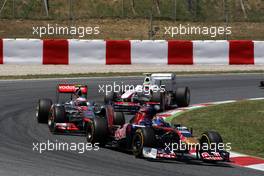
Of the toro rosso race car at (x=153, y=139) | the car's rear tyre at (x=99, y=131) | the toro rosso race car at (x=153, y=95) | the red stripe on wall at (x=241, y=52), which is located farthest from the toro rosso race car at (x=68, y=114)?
the red stripe on wall at (x=241, y=52)

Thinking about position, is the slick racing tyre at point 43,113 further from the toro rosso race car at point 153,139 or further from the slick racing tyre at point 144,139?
the slick racing tyre at point 144,139

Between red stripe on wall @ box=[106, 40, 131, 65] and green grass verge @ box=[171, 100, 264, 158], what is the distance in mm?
8069

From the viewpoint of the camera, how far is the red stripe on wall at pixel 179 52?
86.0ft

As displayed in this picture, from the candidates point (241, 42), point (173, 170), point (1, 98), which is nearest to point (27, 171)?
point (173, 170)

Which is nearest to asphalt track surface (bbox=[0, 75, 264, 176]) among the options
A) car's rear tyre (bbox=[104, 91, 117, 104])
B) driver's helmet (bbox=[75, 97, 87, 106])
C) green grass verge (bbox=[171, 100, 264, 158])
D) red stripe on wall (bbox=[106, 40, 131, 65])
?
driver's helmet (bbox=[75, 97, 87, 106])

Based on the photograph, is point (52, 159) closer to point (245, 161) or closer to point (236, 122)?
Result: point (245, 161)

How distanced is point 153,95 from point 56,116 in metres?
3.93

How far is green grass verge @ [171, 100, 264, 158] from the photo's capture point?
40.9 feet

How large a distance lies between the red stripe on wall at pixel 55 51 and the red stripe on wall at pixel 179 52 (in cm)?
376

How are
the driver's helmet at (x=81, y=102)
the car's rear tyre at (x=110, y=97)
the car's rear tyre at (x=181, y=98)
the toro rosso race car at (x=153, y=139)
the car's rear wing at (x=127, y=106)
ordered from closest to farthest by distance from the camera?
the toro rosso race car at (x=153, y=139) → the driver's helmet at (x=81, y=102) → the car's rear wing at (x=127, y=106) → the car's rear tyre at (x=110, y=97) → the car's rear tyre at (x=181, y=98)

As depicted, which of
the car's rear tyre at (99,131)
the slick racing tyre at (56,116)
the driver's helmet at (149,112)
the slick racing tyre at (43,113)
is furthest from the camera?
the slick racing tyre at (43,113)

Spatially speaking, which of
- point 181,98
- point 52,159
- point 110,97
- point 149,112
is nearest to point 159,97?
point 181,98

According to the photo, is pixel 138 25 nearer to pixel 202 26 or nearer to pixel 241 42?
pixel 202 26

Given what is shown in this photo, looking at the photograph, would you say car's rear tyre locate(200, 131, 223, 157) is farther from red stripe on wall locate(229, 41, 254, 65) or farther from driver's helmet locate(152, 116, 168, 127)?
red stripe on wall locate(229, 41, 254, 65)
